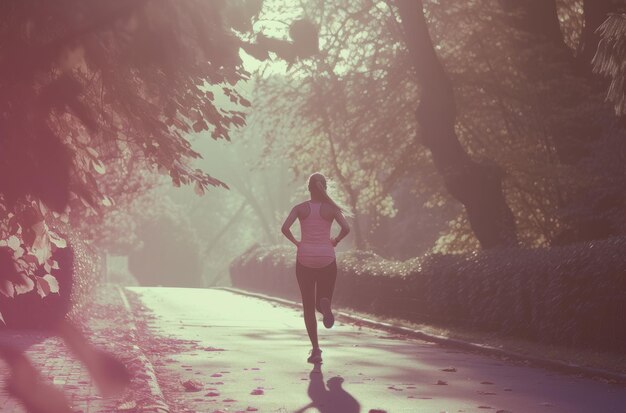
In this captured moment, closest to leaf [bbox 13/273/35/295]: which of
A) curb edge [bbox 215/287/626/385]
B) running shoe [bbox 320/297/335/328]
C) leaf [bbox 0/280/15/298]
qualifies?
leaf [bbox 0/280/15/298]

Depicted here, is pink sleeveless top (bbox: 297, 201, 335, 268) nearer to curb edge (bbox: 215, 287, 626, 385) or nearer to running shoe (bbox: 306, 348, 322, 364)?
running shoe (bbox: 306, 348, 322, 364)

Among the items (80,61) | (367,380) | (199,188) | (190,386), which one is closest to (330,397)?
(190,386)

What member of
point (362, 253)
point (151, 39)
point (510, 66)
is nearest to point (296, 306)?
point (362, 253)

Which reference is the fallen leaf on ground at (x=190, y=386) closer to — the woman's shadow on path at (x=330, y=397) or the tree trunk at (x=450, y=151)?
the woman's shadow on path at (x=330, y=397)

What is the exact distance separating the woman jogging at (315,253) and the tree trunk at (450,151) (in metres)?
9.52

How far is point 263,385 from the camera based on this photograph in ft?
33.3

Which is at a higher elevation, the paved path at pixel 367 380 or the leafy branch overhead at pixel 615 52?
the leafy branch overhead at pixel 615 52

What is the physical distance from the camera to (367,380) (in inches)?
423

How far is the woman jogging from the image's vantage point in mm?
12016

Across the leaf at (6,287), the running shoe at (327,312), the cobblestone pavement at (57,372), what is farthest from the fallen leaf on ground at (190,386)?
the leaf at (6,287)

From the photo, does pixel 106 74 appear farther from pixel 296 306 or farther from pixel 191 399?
pixel 296 306

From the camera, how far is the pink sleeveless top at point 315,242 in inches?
473

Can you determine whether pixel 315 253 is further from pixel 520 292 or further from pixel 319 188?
pixel 520 292

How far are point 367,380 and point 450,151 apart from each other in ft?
37.6
